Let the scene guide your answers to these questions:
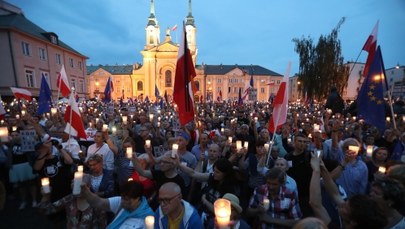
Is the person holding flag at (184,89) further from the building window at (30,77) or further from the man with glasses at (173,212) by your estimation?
the building window at (30,77)

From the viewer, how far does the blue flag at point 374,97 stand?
5223mm

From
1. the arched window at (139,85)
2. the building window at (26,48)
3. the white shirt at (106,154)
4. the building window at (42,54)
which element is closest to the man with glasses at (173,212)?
the white shirt at (106,154)

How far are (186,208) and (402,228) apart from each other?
200 centimetres

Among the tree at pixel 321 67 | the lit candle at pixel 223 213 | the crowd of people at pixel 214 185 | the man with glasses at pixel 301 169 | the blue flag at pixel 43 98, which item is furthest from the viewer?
the tree at pixel 321 67

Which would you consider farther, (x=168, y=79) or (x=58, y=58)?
(x=168, y=79)

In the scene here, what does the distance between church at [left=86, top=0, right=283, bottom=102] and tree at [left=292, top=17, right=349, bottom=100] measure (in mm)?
35475

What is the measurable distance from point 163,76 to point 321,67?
45.2 meters

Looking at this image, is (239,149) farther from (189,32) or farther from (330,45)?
Result: (189,32)

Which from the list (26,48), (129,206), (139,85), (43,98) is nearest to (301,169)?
(129,206)

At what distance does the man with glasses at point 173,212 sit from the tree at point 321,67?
2703 cm

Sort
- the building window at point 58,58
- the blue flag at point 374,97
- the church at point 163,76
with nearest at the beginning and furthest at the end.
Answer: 1. the blue flag at point 374,97
2. the building window at point 58,58
3. the church at point 163,76

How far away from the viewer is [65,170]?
4.11 meters

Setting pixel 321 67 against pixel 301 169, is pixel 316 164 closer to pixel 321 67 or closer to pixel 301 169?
pixel 301 169

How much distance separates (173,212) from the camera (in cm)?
249
